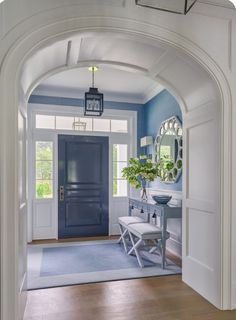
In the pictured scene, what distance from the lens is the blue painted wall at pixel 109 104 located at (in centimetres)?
508

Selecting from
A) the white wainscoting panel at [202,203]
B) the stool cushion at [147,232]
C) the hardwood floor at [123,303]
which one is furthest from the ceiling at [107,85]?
the hardwood floor at [123,303]

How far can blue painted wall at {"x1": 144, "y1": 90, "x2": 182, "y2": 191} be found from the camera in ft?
14.1

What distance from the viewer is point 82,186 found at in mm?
5289

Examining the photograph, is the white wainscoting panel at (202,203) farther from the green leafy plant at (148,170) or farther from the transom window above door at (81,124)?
the transom window above door at (81,124)

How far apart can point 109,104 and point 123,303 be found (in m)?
3.87

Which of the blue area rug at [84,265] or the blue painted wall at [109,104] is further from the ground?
the blue painted wall at [109,104]

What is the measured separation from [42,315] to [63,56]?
8.26 ft

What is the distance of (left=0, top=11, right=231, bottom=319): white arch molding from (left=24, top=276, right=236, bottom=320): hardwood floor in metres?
0.29

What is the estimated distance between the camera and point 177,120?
415cm

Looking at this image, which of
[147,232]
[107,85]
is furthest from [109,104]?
[147,232]

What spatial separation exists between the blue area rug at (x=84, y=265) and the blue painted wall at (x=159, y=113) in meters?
1.25

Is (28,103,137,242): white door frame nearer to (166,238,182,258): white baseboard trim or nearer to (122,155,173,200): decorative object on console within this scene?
(122,155,173,200): decorative object on console

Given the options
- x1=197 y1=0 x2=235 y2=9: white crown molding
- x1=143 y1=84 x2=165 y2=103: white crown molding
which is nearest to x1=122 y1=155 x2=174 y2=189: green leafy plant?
x1=143 y1=84 x2=165 y2=103: white crown molding

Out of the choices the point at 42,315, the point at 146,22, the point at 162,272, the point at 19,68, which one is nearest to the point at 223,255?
the point at 162,272
